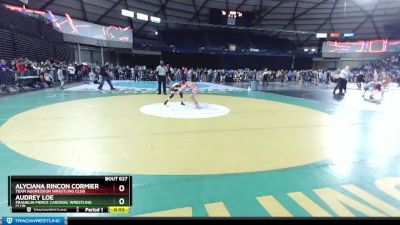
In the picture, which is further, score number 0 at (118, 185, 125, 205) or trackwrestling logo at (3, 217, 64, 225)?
score number 0 at (118, 185, 125, 205)

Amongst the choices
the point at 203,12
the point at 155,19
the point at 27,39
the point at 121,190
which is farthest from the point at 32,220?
the point at 203,12

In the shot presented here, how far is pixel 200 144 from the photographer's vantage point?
13.4 feet

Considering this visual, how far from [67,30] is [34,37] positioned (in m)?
5.74

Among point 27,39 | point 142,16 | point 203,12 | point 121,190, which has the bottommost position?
point 121,190

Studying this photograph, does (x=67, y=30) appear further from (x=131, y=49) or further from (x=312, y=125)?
(x=312, y=125)

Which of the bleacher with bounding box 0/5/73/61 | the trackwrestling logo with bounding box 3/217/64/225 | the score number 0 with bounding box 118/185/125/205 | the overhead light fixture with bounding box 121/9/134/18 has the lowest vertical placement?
the trackwrestling logo with bounding box 3/217/64/225

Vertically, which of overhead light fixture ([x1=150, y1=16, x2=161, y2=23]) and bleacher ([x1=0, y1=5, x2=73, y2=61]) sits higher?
overhead light fixture ([x1=150, y1=16, x2=161, y2=23])

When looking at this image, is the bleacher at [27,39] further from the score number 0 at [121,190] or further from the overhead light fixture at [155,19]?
the score number 0 at [121,190]

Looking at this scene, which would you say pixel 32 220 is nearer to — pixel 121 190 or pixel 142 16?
pixel 121 190

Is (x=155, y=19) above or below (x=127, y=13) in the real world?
above
